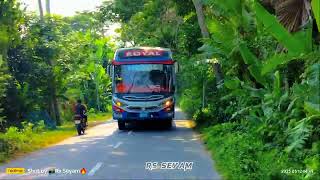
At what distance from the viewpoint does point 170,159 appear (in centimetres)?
1194

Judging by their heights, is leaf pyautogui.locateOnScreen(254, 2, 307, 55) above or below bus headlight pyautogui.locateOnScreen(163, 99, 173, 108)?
above

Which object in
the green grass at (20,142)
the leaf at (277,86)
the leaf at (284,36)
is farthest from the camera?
the green grass at (20,142)

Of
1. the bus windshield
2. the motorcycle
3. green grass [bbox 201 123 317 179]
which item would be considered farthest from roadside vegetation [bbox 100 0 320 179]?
the motorcycle

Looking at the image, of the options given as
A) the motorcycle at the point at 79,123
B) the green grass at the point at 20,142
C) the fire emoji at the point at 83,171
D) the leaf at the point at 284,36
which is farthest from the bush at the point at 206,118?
the leaf at the point at 284,36

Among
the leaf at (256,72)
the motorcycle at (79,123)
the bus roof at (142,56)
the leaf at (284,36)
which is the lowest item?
the motorcycle at (79,123)

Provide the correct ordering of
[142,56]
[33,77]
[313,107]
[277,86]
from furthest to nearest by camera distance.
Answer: [33,77] < [142,56] < [277,86] < [313,107]

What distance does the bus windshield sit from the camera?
19.5 meters

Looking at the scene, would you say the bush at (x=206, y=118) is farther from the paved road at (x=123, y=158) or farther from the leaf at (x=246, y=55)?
the leaf at (x=246, y=55)

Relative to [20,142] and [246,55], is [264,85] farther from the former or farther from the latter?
[20,142]

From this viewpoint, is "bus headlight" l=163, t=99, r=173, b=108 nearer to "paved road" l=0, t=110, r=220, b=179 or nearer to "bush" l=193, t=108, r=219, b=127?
"bush" l=193, t=108, r=219, b=127

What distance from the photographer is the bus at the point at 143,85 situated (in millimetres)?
19484

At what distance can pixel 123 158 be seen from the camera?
12258 mm

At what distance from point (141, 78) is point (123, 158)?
7.61 m

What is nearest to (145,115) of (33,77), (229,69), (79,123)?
(79,123)
